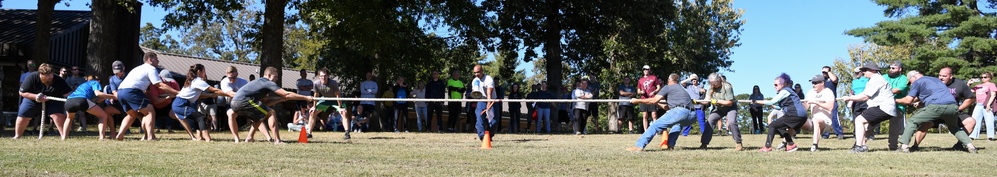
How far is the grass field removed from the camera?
373 inches

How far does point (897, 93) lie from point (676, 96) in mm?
3408

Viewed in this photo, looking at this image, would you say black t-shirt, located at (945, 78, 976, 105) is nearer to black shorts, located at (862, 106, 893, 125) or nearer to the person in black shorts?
black shorts, located at (862, 106, 893, 125)

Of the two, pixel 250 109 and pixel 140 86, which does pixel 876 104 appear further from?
pixel 140 86

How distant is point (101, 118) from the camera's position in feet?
53.0

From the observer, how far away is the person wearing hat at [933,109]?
14.3 metres

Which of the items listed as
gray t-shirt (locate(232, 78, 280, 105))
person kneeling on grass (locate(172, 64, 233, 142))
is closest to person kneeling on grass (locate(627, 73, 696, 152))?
gray t-shirt (locate(232, 78, 280, 105))

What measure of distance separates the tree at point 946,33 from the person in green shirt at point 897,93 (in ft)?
101

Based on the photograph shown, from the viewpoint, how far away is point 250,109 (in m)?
14.8

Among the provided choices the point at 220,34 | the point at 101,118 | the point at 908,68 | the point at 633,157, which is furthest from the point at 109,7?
the point at 220,34

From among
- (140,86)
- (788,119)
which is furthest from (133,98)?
(788,119)

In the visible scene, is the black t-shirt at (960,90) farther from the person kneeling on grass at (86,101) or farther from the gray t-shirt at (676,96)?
the person kneeling on grass at (86,101)

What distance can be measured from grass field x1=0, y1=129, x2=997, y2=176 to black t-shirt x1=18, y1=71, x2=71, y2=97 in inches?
97.9

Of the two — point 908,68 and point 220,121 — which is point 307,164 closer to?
point 220,121

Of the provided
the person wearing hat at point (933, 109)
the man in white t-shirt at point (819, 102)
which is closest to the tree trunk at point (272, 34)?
the man in white t-shirt at point (819, 102)
